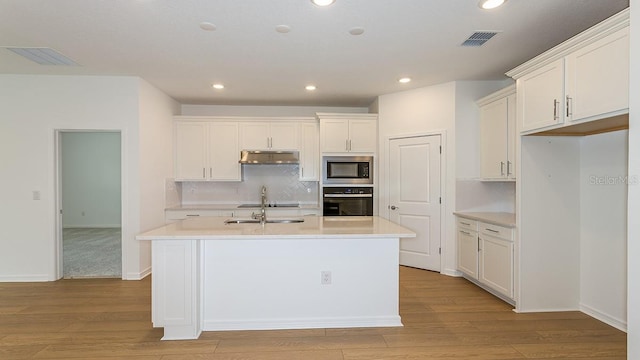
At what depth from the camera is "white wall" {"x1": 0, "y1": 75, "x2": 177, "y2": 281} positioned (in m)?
4.11

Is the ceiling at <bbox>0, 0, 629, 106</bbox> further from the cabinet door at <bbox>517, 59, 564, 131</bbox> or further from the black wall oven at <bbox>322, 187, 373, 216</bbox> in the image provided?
the black wall oven at <bbox>322, 187, 373, 216</bbox>

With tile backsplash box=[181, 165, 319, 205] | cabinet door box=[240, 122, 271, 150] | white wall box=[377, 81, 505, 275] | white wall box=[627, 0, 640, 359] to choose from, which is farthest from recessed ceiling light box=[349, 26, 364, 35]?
tile backsplash box=[181, 165, 319, 205]

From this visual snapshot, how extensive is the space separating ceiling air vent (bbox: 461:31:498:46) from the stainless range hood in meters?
2.96

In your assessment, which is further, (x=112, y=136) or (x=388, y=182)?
(x=112, y=136)

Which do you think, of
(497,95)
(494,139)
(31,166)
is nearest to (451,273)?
(494,139)

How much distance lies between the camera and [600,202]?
3.00 m

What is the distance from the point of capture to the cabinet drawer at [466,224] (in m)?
3.92

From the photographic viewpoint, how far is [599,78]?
7.59ft

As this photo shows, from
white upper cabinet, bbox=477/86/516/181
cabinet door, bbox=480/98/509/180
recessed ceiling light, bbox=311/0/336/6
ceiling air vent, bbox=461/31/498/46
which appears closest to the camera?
recessed ceiling light, bbox=311/0/336/6

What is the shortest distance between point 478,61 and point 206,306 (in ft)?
12.0

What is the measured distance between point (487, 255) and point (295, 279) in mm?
2191

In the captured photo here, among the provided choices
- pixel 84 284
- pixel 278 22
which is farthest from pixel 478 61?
pixel 84 284

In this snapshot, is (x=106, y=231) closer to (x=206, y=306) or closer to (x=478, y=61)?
(x=206, y=306)

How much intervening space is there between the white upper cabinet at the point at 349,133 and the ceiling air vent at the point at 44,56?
3.14 metres
